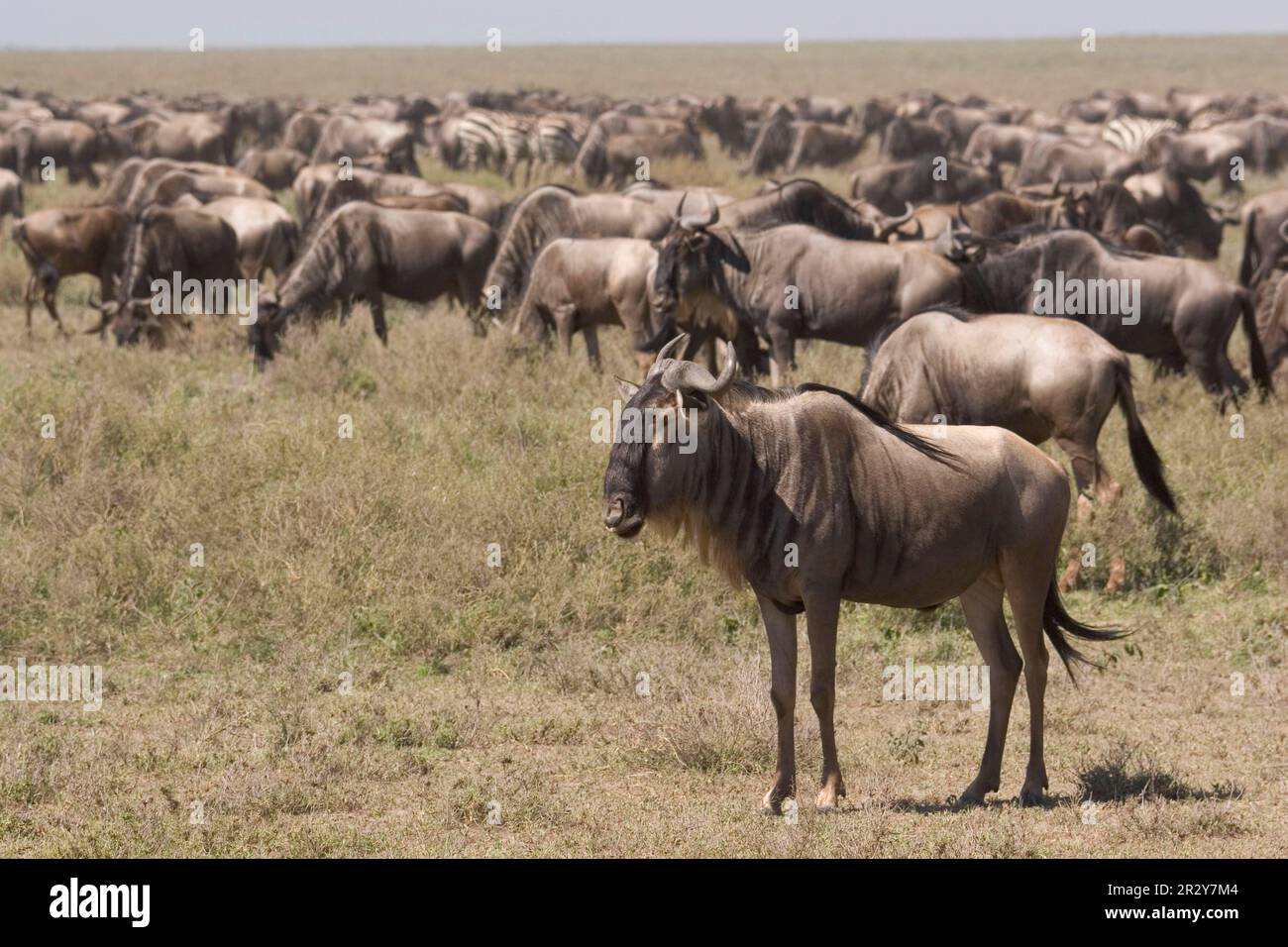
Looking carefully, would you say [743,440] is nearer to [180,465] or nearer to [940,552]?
[940,552]

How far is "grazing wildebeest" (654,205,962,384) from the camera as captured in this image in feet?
37.8

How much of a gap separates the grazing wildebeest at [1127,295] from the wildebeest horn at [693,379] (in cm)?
602

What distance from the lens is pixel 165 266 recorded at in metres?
14.6

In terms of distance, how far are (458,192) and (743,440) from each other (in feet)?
46.7

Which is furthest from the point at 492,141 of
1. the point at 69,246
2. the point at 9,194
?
the point at 69,246

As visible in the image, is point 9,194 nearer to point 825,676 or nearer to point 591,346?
point 591,346

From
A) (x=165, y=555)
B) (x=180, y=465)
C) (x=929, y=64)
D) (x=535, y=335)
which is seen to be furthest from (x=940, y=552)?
(x=929, y=64)

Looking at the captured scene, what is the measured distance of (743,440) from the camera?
221 inches

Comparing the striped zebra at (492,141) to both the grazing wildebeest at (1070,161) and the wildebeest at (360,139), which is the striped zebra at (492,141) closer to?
the wildebeest at (360,139)

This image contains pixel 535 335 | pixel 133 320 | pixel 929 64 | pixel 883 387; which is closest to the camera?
pixel 883 387

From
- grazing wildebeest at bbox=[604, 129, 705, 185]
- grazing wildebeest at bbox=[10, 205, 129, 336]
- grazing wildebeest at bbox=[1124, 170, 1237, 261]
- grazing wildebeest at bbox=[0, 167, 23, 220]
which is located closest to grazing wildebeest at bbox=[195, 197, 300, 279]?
grazing wildebeest at bbox=[10, 205, 129, 336]

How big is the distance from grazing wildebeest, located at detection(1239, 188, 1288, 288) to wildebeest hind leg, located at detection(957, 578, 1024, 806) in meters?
11.5

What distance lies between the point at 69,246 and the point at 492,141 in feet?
63.7

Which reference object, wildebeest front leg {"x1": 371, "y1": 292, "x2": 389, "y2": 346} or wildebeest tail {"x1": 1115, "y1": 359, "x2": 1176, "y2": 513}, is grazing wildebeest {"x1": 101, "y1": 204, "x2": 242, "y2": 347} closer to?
wildebeest front leg {"x1": 371, "y1": 292, "x2": 389, "y2": 346}
